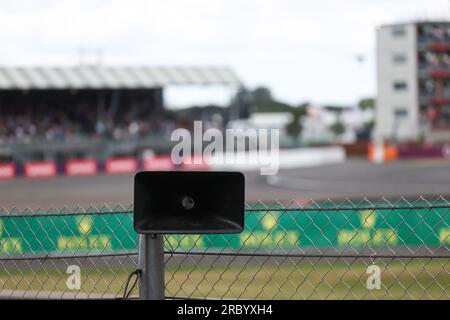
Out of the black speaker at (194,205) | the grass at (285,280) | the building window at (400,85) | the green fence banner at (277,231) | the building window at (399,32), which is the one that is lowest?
the black speaker at (194,205)

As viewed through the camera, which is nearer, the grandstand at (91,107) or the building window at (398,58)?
the grandstand at (91,107)

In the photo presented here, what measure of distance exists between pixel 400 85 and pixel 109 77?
50.1ft

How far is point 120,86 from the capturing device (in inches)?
1837

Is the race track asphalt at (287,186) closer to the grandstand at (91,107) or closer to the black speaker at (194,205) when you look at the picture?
the grandstand at (91,107)

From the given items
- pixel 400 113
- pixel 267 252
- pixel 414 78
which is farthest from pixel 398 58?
pixel 267 252

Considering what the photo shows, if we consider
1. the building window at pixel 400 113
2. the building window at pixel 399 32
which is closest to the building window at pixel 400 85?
the building window at pixel 400 113

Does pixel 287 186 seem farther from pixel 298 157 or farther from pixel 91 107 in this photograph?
pixel 298 157

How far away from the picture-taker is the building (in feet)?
140

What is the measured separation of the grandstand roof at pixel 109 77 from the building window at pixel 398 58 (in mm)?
8238

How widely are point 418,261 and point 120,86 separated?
35573mm

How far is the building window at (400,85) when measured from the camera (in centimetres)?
4562

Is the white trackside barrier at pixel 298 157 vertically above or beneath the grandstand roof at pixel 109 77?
beneath

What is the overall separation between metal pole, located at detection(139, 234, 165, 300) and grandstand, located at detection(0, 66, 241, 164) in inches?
1495
